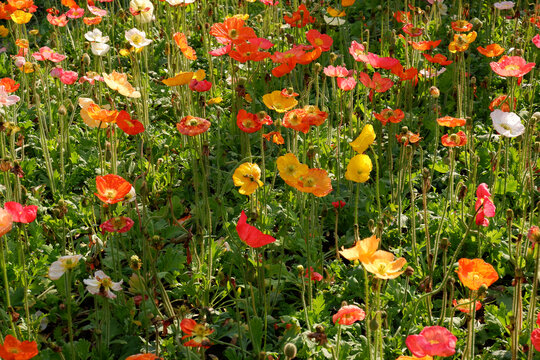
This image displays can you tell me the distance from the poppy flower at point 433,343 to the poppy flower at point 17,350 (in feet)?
3.13

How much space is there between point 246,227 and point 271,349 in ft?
1.98

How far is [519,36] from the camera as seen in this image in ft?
14.8

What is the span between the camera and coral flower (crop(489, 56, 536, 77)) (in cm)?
280

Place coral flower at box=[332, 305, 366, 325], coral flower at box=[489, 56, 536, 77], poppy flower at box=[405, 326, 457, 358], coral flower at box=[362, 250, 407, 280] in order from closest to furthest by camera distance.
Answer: poppy flower at box=[405, 326, 457, 358], coral flower at box=[362, 250, 407, 280], coral flower at box=[332, 305, 366, 325], coral flower at box=[489, 56, 536, 77]

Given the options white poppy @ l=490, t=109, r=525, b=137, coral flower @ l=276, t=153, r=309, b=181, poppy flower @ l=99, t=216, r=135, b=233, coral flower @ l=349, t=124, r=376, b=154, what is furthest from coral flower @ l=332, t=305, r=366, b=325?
white poppy @ l=490, t=109, r=525, b=137

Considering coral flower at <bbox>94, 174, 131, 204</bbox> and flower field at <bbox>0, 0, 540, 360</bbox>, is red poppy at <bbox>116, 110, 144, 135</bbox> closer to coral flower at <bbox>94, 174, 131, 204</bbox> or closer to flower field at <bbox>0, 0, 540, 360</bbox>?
flower field at <bbox>0, 0, 540, 360</bbox>

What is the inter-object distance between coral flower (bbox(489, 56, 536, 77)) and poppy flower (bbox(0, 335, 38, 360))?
2.14 metres

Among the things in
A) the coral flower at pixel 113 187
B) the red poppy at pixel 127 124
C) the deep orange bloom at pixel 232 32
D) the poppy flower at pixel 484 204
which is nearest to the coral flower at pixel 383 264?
the poppy flower at pixel 484 204

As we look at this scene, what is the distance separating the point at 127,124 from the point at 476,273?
1397mm

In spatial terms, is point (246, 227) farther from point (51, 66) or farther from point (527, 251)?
point (51, 66)

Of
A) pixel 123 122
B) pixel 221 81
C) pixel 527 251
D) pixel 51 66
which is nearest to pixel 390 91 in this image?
pixel 221 81

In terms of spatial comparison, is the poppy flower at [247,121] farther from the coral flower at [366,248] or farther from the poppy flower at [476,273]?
the poppy flower at [476,273]

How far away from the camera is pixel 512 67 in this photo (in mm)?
2889

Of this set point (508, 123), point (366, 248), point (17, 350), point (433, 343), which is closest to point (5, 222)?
point (17, 350)
